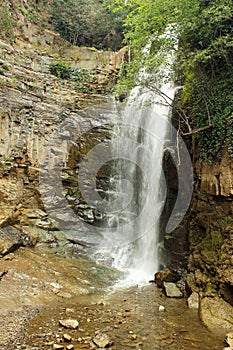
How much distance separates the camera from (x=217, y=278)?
551 centimetres

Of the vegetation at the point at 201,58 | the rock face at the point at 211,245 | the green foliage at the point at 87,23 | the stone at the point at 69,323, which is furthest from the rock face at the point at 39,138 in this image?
the green foliage at the point at 87,23

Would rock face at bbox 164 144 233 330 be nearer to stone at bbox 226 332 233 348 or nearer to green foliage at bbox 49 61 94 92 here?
stone at bbox 226 332 233 348

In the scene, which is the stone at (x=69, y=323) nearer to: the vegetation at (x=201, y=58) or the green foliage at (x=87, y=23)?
the vegetation at (x=201, y=58)

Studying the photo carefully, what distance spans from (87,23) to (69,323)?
72.3 feet

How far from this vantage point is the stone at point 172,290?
6.19 metres

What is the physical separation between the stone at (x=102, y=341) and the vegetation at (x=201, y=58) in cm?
465

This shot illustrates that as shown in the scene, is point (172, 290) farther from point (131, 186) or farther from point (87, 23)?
point (87, 23)

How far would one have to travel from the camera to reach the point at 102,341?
3.94 m

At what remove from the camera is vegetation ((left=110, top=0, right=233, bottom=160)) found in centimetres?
612

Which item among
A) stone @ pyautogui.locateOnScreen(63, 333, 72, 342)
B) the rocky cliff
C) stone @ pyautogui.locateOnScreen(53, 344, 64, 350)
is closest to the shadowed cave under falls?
the rocky cliff

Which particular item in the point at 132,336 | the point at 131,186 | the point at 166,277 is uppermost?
the point at 131,186

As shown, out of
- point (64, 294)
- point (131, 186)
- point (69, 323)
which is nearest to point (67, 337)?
point (69, 323)

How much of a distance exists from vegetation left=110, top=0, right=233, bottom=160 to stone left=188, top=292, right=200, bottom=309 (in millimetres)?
3441

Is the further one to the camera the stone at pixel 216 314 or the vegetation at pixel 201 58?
the vegetation at pixel 201 58
